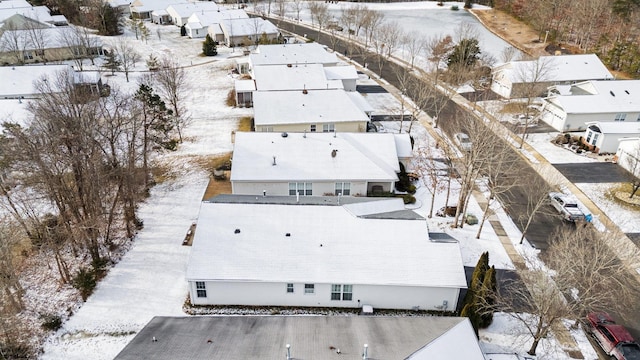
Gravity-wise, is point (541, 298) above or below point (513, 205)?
above

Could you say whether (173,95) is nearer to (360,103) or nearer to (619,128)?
(360,103)

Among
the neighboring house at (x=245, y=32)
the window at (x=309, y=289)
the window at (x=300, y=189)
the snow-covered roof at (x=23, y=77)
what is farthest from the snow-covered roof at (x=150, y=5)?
the window at (x=309, y=289)

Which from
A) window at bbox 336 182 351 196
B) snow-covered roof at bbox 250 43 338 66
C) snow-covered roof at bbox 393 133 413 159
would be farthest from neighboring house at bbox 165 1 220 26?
window at bbox 336 182 351 196

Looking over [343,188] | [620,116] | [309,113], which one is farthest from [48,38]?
[620,116]

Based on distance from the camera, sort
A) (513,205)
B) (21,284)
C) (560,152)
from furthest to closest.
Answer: (560,152) → (513,205) → (21,284)

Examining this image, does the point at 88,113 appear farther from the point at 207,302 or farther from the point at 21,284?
the point at 207,302

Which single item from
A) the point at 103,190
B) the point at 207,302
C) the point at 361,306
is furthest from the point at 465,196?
the point at 103,190
